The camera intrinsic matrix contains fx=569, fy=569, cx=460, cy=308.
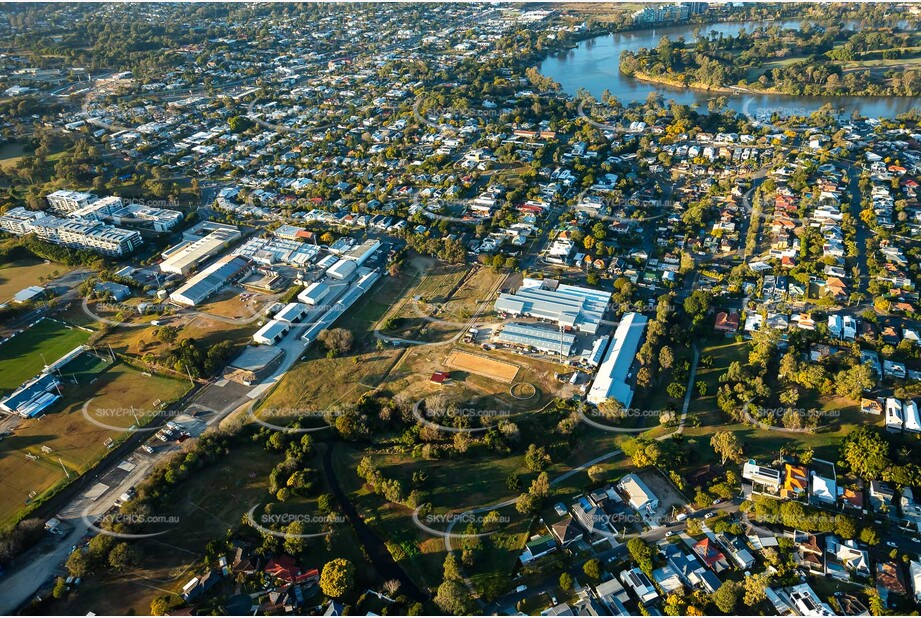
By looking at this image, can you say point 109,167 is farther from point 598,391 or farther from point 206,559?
point 598,391

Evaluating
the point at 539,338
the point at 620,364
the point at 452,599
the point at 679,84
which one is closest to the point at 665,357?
the point at 620,364

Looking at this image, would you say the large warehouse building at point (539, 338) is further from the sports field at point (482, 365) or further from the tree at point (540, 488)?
the tree at point (540, 488)

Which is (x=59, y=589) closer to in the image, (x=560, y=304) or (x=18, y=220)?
(x=560, y=304)

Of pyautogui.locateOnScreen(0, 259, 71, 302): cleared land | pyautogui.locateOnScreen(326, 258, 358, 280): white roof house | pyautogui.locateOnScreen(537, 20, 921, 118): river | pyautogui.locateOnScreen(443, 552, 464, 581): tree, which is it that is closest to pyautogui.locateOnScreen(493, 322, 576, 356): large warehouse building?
pyautogui.locateOnScreen(326, 258, 358, 280): white roof house

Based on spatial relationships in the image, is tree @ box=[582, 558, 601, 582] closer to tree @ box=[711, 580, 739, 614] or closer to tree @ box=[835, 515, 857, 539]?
tree @ box=[711, 580, 739, 614]

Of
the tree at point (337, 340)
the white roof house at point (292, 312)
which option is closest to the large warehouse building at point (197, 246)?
the white roof house at point (292, 312)
